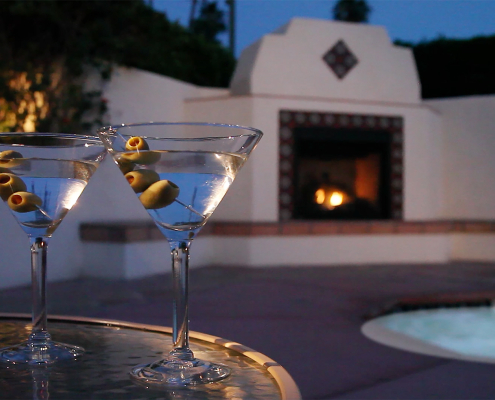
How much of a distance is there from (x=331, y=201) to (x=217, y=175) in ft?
19.1

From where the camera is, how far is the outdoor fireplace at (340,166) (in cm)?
627

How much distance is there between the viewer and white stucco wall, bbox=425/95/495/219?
23.1ft

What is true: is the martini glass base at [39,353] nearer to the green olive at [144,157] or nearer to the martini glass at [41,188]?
the martini glass at [41,188]

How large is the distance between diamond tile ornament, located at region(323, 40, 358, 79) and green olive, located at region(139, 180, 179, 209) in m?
5.96

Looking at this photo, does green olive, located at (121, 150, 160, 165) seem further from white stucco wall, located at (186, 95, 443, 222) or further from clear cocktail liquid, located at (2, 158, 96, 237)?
white stucco wall, located at (186, 95, 443, 222)

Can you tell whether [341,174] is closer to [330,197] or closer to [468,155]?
[330,197]

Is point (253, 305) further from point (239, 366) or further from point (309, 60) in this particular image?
point (309, 60)

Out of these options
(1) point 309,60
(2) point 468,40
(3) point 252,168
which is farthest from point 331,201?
(2) point 468,40

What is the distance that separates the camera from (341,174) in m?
6.64

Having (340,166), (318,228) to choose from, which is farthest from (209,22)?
(318,228)

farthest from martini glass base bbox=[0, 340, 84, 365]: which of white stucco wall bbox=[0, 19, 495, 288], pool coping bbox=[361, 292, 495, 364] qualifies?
white stucco wall bbox=[0, 19, 495, 288]

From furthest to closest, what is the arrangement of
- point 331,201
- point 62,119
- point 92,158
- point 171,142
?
point 331,201
point 62,119
point 92,158
point 171,142

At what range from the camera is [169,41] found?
674 cm

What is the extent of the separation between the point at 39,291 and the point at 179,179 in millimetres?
294
